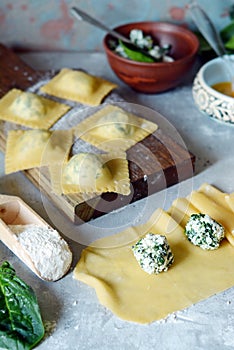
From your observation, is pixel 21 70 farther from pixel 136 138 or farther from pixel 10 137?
pixel 136 138

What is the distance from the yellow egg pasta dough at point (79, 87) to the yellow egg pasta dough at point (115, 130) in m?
0.11

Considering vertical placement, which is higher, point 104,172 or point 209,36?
point 104,172

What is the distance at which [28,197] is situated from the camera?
1475mm

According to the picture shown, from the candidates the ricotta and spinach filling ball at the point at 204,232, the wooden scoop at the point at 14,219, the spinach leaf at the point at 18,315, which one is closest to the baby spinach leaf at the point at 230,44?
the ricotta and spinach filling ball at the point at 204,232

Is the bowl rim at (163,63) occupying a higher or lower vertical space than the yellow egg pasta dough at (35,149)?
lower

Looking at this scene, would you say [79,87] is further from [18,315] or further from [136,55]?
[18,315]

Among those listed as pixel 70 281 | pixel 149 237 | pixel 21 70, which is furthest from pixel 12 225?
pixel 21 70

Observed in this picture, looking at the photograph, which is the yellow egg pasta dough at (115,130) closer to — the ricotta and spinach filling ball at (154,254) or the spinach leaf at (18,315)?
the ricotta and spinach filling ball at (154,254)

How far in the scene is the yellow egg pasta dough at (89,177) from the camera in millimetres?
1394

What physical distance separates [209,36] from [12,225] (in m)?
0.88

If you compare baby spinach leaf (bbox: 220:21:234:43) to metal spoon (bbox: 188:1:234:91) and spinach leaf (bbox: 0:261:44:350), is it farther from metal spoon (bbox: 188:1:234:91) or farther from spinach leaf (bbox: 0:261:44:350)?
spinach leaf (bbox: 0:261:44:350)

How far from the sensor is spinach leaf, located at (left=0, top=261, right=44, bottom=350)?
3.57 ft

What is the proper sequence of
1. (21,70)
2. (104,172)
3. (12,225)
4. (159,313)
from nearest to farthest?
(159,313), (12,225), (104,172), (21,70)

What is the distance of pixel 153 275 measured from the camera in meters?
1.24
